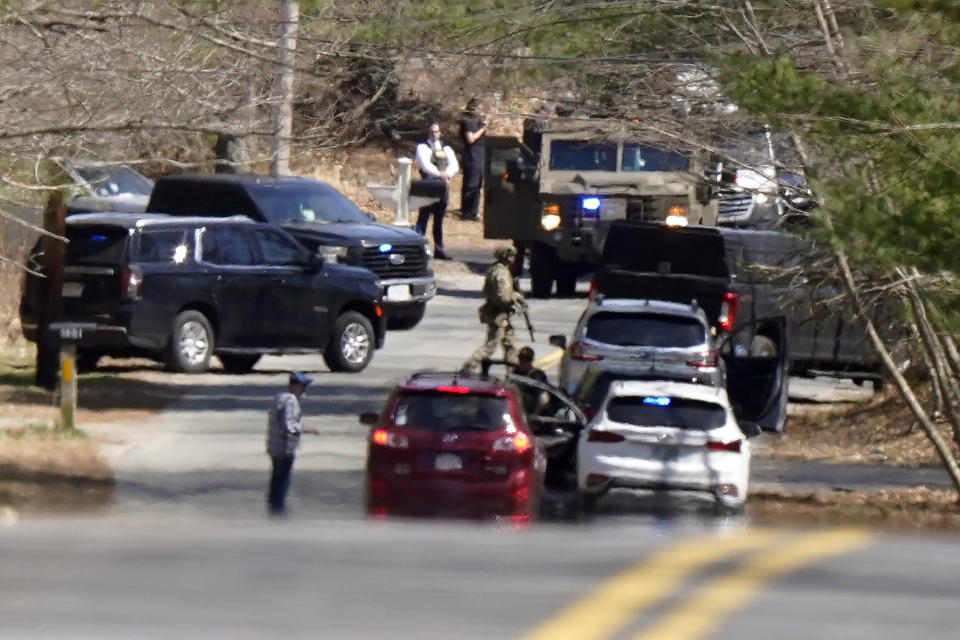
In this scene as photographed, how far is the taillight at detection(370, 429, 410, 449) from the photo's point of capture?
13.4 meters

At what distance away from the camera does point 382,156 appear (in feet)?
138

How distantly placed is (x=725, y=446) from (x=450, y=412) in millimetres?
2377

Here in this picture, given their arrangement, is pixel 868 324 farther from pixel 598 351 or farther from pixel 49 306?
pixel 49 306

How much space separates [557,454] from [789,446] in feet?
15.4

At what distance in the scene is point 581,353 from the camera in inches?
724

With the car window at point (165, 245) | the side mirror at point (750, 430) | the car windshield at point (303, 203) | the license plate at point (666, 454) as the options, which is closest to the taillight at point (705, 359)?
the side mirror at point (750, 430)

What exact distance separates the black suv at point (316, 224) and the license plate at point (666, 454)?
9.81m

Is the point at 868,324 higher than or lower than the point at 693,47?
lower

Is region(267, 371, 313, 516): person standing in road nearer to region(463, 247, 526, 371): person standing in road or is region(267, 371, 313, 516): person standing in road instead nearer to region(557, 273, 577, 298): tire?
region(463, 247, 526, 371): person standing in road

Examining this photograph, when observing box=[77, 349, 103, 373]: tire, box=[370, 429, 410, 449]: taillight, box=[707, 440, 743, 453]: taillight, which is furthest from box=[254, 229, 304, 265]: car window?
box=[707, 440, 743, 453]: taillight

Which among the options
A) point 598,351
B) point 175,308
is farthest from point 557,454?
point 175,308

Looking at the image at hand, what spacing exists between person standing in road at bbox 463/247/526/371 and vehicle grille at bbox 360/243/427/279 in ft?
11.1

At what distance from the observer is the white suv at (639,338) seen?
18.2 m

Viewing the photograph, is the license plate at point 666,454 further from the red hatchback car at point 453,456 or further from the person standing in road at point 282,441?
the person standing in road at point 282,441
